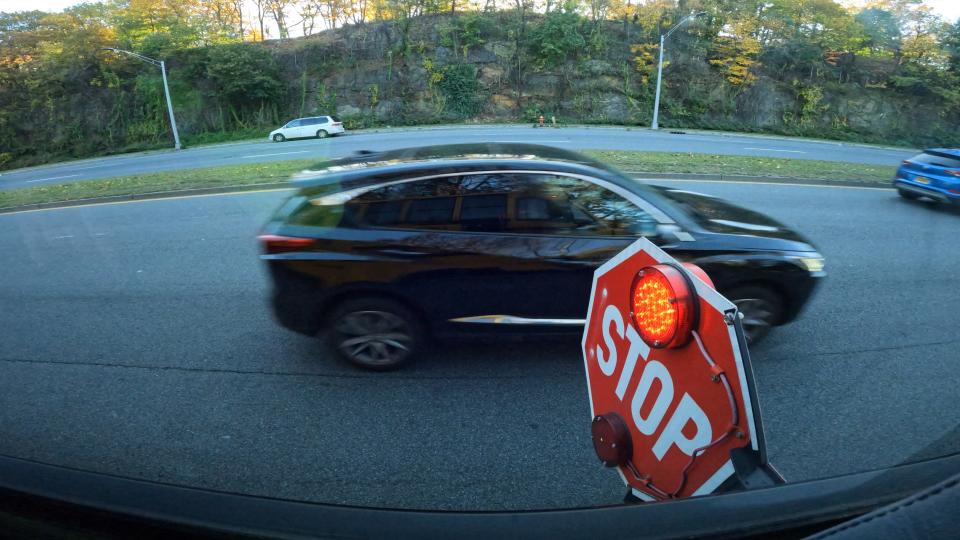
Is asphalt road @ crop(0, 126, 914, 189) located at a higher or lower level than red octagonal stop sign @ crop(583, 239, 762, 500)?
lower

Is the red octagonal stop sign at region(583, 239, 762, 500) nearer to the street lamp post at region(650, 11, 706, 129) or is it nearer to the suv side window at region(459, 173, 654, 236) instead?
the suv side window at region(459, 173, 654, 236)

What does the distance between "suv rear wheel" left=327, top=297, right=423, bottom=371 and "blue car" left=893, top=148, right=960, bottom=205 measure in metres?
7.25

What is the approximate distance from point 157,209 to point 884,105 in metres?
11.9

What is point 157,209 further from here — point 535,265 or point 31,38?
point 535,265

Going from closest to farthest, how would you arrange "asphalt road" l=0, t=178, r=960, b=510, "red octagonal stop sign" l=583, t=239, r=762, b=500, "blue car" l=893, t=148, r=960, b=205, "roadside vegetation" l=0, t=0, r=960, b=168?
"red octagonal stop sign" l=583, t=239, r=762, b=500 < "asphalt road" l=0, t=178, r=960, b=510 < "roadside vegetation" l=0, t=0, r=960, b=168 < "blue car" l=893, t=148, r=960, b=205

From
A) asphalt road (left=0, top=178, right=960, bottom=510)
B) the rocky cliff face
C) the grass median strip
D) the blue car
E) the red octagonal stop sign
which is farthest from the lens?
the rocky cliff face

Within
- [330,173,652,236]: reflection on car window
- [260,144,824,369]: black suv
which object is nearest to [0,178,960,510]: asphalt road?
[260,144,824,369]: black suv

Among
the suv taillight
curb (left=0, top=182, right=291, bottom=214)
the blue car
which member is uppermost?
the suv taillight

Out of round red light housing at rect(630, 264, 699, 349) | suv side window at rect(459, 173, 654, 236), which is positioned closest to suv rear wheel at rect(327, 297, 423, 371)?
suv side window at rect(459, 173, 654, 236)

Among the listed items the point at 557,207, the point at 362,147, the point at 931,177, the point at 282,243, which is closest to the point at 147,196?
the point at 362,147

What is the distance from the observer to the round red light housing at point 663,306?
3.70 ft

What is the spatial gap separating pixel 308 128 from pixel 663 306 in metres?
16.3

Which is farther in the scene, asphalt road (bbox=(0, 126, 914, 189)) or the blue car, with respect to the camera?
asphalt road (bbox=(0, 126, 914, 189))

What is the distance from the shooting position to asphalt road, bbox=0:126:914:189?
11.9 m
